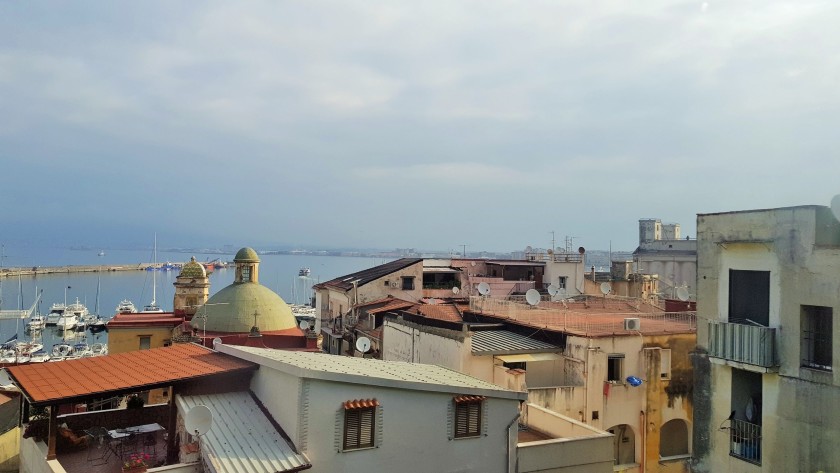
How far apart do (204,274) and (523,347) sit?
122ft

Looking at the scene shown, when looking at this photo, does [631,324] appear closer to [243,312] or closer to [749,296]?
[749,296]

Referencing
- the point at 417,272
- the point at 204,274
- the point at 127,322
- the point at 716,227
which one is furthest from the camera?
the point at 204,274

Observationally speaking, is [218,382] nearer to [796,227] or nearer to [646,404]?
[796,227]

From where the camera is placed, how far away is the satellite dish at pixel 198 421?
12.9 metres

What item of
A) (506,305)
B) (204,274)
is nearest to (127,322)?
(204,274)

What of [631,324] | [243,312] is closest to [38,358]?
[243,312]

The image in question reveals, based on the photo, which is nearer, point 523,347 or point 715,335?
point 715,335

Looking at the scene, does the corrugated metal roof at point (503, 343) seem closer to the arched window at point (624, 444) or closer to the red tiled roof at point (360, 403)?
the arched window at point (624, 444)

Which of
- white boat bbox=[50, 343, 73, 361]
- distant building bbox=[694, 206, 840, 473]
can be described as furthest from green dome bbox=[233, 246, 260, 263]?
white boat bbox=[50, 343, 73, 361]

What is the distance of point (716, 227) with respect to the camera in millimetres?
17141

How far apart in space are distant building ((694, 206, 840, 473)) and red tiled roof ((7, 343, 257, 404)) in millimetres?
12802

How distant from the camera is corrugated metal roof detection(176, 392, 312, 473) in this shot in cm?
1314

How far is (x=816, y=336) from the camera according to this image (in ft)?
48.1

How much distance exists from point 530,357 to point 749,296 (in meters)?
9.88
